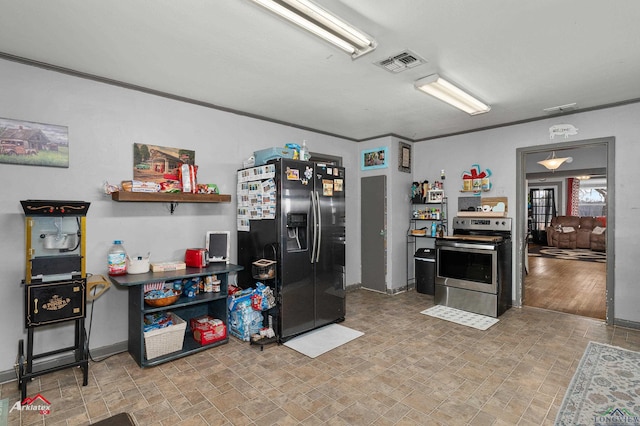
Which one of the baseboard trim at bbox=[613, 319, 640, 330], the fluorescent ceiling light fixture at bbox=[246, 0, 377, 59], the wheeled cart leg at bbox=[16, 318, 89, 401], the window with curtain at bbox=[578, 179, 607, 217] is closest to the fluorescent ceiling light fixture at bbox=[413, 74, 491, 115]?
the fluorescent ceiling light fixture at bbox=[246, 0, 377, 59]

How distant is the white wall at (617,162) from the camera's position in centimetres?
377

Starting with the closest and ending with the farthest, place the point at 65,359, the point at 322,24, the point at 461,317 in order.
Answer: the point at 322,24, the point at 65,359, the point at 461,317

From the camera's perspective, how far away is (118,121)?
3197mm

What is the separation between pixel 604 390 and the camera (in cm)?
251

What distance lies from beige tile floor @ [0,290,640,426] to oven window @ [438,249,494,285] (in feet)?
2.69

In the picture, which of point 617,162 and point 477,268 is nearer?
point 617,162

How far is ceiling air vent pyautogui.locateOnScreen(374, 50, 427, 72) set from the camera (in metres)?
2.65

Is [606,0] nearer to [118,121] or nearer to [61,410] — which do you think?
[118,121]

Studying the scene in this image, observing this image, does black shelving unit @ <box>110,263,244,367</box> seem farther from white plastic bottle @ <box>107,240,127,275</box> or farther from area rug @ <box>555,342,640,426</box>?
area rug @ <box>555,342,640,426</box>

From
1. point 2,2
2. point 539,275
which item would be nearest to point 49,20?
point 2,2

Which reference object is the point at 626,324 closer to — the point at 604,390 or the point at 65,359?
the point at 604,390

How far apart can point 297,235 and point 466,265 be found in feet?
8.32

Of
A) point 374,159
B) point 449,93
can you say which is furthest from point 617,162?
point 374,159

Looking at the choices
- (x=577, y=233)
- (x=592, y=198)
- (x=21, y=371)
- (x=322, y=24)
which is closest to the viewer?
(x=322, y=24)
